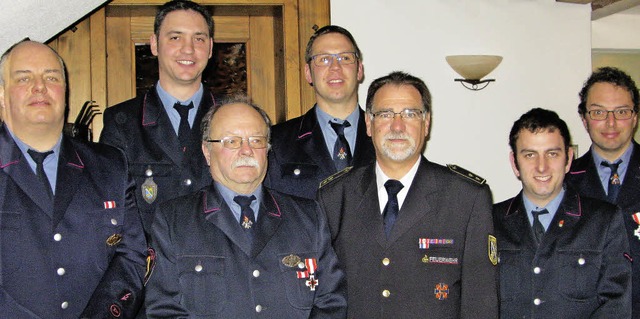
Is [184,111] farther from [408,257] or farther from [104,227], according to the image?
[408,257]

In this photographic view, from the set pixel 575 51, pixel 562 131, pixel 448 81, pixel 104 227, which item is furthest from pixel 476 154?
pixel 104 227

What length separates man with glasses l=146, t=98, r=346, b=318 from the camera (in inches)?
100

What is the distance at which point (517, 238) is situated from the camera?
10.2 feet

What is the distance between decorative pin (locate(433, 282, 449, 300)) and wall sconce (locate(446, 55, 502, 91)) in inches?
90.0

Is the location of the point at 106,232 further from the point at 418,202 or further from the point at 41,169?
the point at 418,202

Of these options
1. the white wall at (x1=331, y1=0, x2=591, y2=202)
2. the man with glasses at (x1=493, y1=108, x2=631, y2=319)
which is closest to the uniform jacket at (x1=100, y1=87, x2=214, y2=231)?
the man with glasses at (x1=493, y1=108, x2=631, y2=319)

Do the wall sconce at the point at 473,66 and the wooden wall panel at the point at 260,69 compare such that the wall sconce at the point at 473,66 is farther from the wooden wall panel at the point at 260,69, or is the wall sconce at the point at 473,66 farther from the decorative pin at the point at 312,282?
the decorative pin at the point at 312,282

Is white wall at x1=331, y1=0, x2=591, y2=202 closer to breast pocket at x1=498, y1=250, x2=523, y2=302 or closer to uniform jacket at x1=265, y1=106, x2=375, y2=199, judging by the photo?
uniform jacket at x1=265, y1=106, x2=375, y2=199

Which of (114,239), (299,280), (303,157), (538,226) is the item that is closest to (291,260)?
(299,280)

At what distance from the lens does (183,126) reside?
323 centimetres

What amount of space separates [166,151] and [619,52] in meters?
4.75

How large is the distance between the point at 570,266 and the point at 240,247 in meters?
1.37

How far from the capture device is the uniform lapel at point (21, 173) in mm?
2582

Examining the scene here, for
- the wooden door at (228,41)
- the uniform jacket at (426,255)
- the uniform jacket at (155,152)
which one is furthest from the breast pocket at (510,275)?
the wooden door at (228,41)
